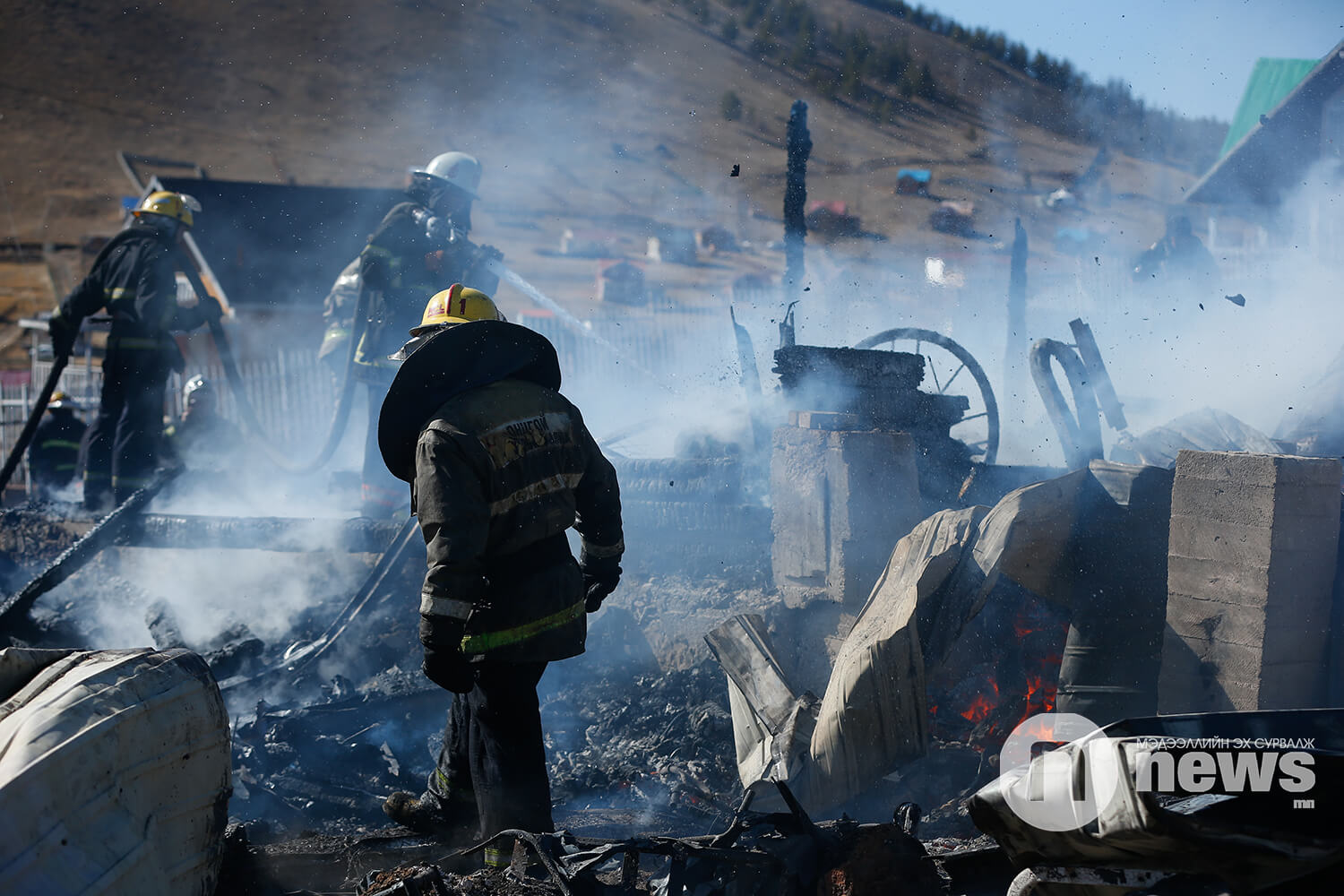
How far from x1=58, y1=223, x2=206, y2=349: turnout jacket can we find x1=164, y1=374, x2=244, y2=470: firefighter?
1.25m

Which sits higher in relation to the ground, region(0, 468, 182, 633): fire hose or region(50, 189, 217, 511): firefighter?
region(50, 189, 217, 511): firefighter

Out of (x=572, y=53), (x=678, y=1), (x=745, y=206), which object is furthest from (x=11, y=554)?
(x=678, y=1)

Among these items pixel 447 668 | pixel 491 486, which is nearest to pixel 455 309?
pixel 491 486

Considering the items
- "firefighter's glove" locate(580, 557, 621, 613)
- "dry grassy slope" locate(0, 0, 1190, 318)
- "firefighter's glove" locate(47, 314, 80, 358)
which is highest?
"dry grassy slope" locate(0, 0, 1190, 318)

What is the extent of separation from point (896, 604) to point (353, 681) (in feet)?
12.0

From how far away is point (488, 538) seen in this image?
319 cm

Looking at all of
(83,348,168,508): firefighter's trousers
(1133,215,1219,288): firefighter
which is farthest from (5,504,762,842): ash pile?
(1133,215,1219,288): firefighter

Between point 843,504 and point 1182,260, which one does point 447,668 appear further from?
point 1182,260

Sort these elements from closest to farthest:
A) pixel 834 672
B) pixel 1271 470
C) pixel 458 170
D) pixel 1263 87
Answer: pixel 1271 470, pixel 834 672, pixel 458 170, pixel 1263 87

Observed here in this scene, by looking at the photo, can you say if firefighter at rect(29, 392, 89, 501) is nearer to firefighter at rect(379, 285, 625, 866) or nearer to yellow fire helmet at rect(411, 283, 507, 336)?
yellow fire helmet at rect(411, 283, 507, 336)

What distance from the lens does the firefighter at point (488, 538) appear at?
9.80 ft

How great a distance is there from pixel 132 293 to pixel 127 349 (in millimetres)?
486

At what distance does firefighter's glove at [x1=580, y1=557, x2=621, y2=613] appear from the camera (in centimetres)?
374

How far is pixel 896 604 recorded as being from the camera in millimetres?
4137
